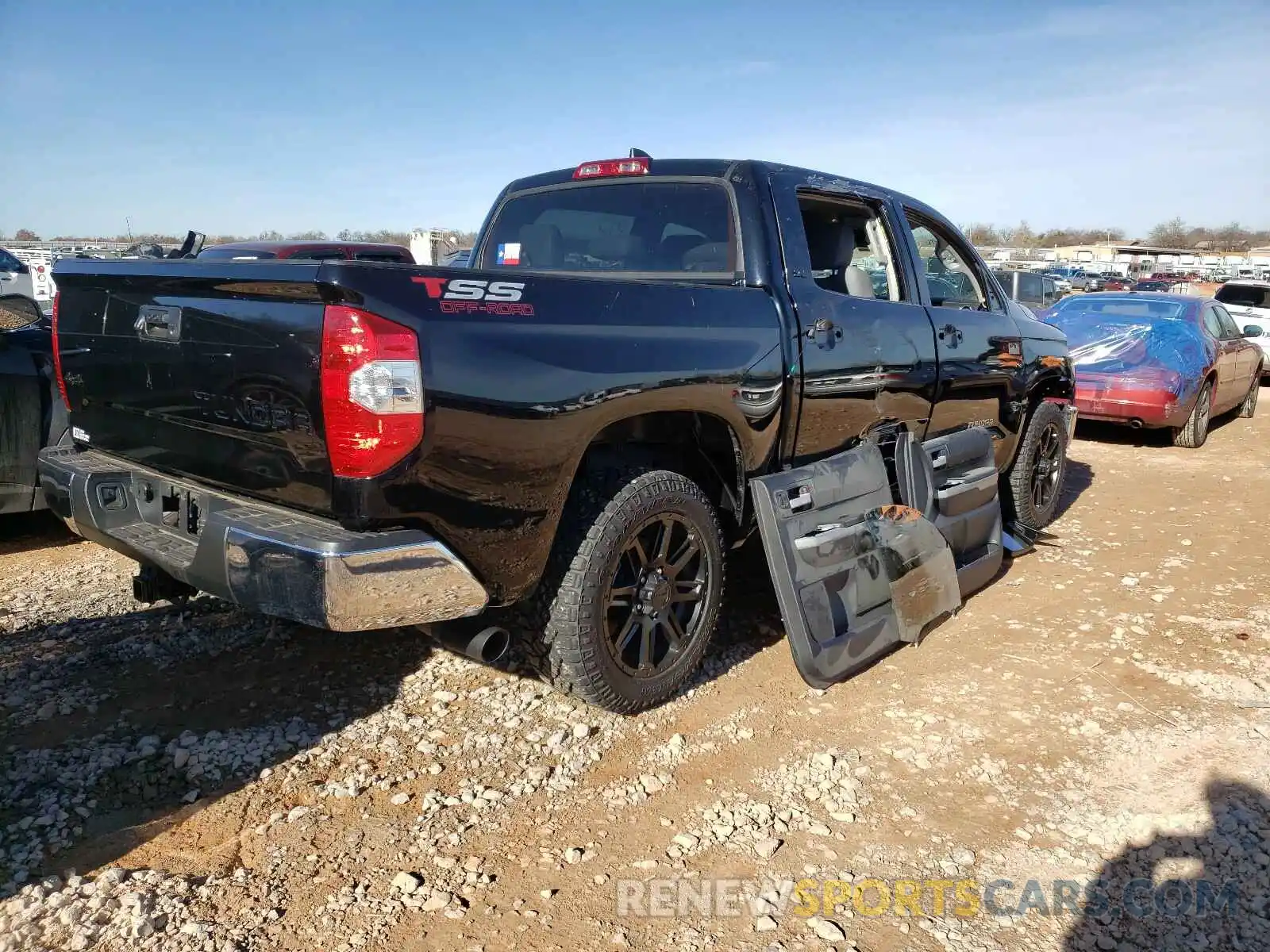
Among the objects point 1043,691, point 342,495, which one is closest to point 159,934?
point 342,495

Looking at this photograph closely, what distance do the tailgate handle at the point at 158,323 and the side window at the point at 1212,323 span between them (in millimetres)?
Result: 10412

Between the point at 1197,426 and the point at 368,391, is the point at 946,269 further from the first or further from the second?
the point at 1197,426

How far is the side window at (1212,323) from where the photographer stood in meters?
10.1

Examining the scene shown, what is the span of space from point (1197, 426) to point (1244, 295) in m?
8.40

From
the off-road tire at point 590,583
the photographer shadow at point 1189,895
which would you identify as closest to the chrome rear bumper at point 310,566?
the off-road tire at point 590,583

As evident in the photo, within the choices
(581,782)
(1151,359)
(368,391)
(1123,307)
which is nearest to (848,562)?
(581,782)

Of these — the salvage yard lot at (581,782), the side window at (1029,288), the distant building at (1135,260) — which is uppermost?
the distant building at (1135,260)

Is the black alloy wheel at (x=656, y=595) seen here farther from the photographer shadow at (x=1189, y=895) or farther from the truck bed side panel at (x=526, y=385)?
the photographer shadow at (x=1189, y=895)

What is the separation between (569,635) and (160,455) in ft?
4.85

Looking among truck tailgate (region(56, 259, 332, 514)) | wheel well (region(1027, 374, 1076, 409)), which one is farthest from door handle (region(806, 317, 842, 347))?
wheel well (region(1027, 374, 1076, 409))

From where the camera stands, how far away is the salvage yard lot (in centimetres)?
Answer: 236

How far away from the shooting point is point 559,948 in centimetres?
225

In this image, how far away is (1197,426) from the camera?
9.62m

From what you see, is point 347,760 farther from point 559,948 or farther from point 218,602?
point 218,602
